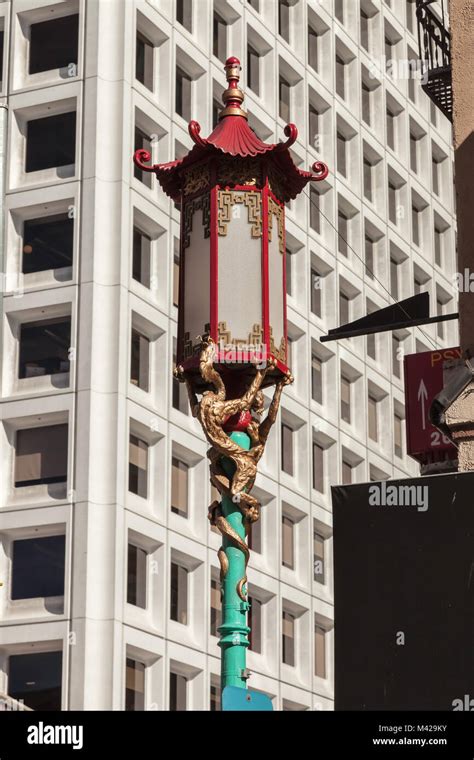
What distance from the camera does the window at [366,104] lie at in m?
67.3

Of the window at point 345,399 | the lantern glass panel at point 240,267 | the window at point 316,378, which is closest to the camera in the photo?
the lantern glass panel at point 240,267

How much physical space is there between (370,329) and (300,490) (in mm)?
42252

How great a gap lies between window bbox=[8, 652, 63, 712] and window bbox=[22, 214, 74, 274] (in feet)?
37.3

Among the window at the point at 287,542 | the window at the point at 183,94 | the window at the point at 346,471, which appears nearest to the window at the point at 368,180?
the window at the point at 346,471

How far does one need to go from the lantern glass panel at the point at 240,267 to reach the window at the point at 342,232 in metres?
48.0

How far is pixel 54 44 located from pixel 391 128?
2349 cm

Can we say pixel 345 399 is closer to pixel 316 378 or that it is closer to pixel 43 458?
pixel 316 378

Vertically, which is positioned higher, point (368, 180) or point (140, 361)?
point (368, 180)

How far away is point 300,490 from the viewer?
55.7 meters

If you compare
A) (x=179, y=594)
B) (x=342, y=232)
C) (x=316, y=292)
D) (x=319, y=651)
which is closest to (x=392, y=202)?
(x=342, y=232)

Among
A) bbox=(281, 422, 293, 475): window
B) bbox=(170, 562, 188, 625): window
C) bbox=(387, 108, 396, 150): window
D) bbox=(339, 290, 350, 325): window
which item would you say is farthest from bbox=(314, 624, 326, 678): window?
bbox=(387, 108, 396, 150): window

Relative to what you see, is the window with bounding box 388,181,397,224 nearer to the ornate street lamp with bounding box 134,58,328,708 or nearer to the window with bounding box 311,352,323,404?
the window with bounding box 311,352,323,404

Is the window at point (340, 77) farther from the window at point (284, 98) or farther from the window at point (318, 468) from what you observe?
the window at point (318, 468)

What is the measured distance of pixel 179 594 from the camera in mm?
47281
